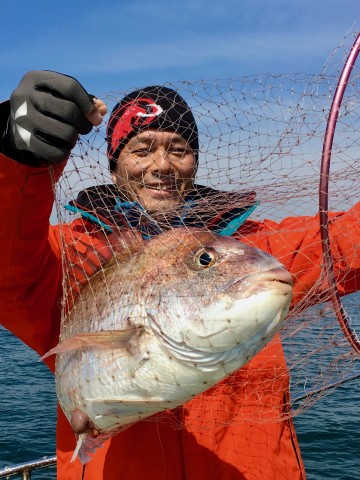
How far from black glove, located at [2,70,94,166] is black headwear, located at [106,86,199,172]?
2.82 feet

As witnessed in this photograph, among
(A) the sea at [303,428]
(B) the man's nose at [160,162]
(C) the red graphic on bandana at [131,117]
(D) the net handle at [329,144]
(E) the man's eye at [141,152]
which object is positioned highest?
(C) the red graphic on bandana at [131,117]

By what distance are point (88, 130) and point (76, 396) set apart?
1.32 meters

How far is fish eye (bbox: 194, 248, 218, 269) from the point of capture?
8.29ft

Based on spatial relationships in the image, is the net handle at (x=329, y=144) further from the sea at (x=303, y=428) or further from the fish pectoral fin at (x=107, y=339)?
the sea at (x=303, y=428)

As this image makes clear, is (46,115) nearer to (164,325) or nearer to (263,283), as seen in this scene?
(164,325)

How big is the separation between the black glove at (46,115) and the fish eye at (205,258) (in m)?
0.76

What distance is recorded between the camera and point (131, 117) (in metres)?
3.47

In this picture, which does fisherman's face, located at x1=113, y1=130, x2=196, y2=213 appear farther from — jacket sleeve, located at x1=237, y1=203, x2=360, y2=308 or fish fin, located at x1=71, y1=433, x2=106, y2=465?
fish fin, located at x1=71, y1=433, x2=106, y2=465

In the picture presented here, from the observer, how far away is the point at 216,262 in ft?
8.27

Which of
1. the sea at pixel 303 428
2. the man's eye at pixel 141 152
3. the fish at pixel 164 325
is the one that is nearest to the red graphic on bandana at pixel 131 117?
the man's eye at pixel 141 152

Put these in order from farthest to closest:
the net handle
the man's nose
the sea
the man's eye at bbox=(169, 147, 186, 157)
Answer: the sea, the man's eye at bbox=(169, 147, 186, 157), the man's nose, the net handle

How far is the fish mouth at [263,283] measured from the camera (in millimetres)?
2266

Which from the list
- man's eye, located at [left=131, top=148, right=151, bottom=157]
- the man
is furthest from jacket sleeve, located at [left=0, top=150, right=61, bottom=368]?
man's eye, located at [left=131, top=148, right=151, bottom=157]

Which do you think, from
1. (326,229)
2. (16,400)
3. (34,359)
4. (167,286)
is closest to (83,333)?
(167,286)
